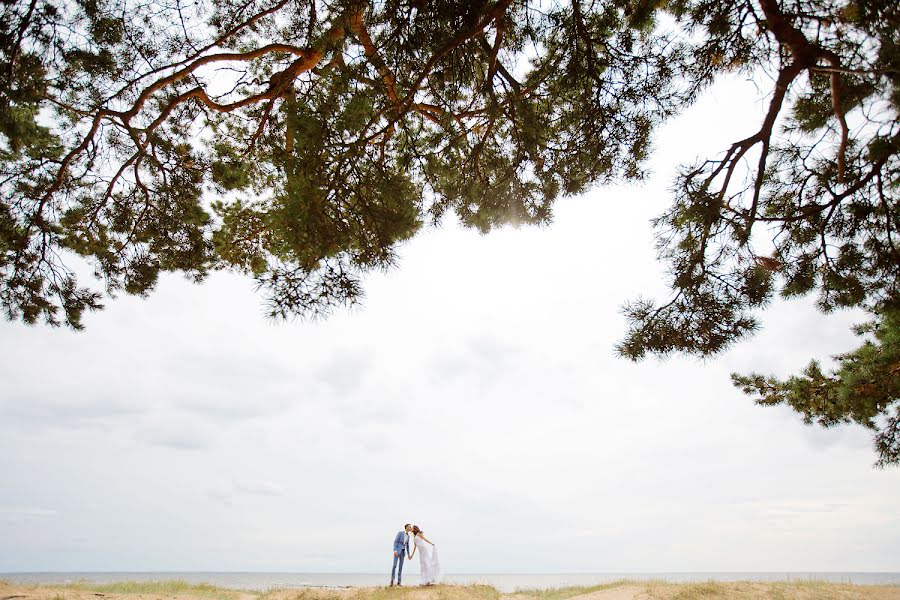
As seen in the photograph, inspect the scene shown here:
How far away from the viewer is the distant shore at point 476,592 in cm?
597

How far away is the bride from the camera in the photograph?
25.1ft

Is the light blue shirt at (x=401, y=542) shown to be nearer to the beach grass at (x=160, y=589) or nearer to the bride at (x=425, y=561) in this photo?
the bride at (x=425, y=561)

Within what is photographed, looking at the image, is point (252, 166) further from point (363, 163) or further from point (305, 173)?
point (305, 173)

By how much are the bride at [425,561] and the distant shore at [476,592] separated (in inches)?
27.2

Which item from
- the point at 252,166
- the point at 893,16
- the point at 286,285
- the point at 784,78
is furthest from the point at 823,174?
the point at 252,166

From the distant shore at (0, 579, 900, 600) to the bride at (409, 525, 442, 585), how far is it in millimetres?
690

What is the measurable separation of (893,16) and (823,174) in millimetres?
1338

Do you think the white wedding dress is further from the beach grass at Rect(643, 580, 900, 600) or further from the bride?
the beach grass at Rect(643, 580, 900, 600)

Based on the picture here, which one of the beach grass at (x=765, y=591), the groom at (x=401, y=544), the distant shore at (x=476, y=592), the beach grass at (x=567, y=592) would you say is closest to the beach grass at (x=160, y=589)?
the distant shore at (x=476, y=592)

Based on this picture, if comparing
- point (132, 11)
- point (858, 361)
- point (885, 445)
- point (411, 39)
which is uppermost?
point (132, 11)

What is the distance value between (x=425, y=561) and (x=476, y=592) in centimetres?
115

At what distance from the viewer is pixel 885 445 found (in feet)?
19.5

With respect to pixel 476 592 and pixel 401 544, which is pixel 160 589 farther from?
pixel 476 592

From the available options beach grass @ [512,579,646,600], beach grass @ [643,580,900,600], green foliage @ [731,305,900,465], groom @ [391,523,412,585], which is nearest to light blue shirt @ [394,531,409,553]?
groom @ [391,523,412,585]
